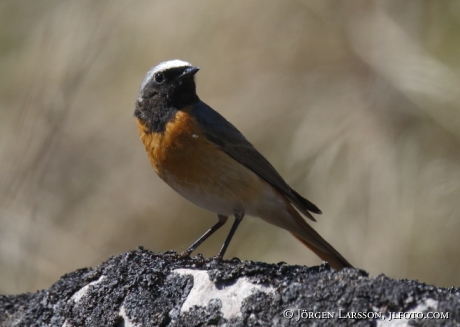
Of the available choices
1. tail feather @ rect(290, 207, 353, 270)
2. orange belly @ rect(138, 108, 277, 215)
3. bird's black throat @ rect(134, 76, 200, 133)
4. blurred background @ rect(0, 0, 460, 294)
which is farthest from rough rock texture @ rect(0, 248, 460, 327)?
blurred background @ rect(0, 0, 460, 294)

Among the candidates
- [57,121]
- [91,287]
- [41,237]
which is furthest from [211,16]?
[91,287]

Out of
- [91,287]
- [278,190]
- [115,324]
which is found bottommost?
[115,324]

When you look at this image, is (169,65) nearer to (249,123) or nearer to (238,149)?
(238,149)

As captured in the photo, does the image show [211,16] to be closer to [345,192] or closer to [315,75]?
[315,75]

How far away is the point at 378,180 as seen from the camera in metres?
5.93

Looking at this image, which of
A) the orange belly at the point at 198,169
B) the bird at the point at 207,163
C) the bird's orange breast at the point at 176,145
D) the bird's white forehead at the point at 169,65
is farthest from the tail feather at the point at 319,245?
the bird's white forehead at the point at 169,65

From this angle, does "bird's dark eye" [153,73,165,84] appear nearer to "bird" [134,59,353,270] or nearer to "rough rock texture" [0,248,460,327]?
"bird" [134,59,353,270]

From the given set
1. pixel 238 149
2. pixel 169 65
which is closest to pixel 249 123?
pixel 238 149

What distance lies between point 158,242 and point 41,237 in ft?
3.87

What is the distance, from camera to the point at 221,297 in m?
3.05

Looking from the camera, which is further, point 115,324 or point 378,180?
point 378,180

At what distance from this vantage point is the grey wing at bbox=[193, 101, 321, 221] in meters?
4.99

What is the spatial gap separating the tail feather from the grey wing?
5.2 inches

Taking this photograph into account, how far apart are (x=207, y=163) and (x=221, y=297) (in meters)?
1.76
